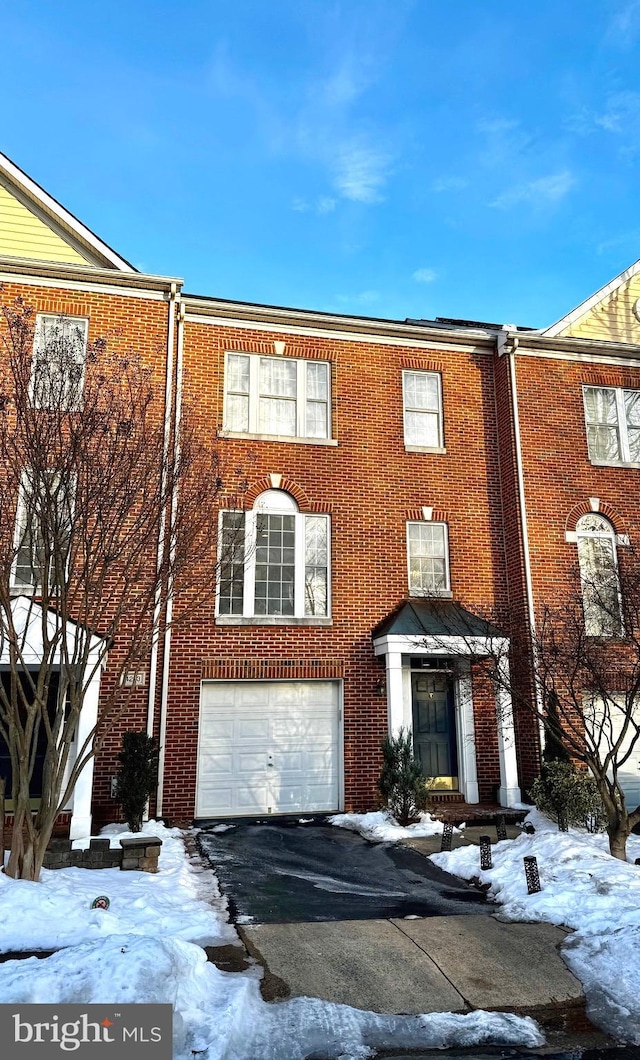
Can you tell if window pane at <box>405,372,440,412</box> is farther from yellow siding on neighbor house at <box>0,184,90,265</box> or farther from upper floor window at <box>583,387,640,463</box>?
yellow siding on neighbor house at <box>0,184,90,265</box>

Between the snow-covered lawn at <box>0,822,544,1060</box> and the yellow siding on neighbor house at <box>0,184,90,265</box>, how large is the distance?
11.7m

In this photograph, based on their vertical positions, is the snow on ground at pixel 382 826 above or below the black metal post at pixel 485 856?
below

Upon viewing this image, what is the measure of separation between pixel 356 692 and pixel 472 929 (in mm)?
6636

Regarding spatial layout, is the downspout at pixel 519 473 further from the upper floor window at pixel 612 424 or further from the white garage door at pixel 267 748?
the white garage door at pixel 267 748

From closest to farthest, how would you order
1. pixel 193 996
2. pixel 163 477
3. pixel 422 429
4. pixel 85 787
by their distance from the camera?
pixel 193 996
pixel 163 477
pixel 85 787
pixel 422 429

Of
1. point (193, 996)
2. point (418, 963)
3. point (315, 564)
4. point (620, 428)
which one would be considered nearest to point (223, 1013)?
point (193, 996)

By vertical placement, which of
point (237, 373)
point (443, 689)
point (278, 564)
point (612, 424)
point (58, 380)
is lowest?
point (443, 689)

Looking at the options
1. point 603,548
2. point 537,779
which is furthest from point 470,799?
point 603,548

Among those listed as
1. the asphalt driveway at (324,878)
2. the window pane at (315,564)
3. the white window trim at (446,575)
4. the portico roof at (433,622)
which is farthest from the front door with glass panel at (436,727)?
the asphalt driveway at (324,878)

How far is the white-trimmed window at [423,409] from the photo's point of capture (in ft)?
50.3

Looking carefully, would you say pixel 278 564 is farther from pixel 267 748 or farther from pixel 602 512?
pixel 602 512

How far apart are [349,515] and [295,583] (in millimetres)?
1768

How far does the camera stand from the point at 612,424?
52.5 feet

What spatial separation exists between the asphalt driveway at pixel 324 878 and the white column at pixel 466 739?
311 cm
